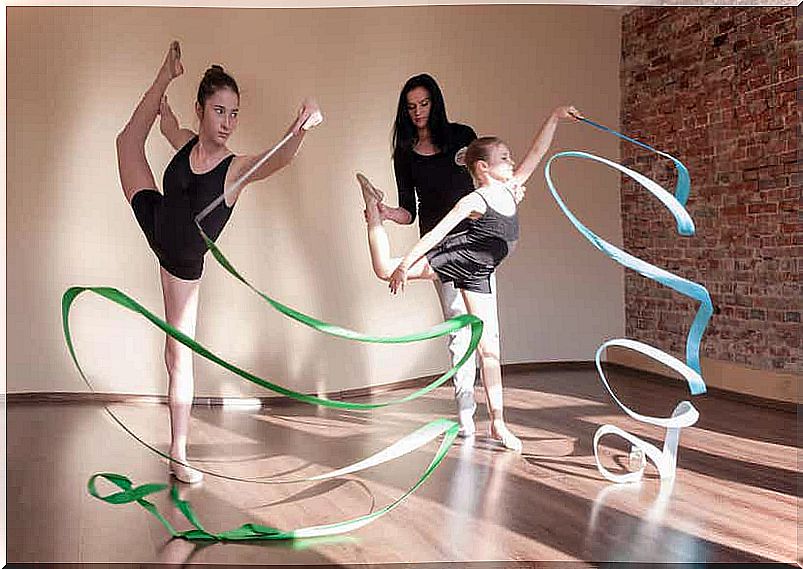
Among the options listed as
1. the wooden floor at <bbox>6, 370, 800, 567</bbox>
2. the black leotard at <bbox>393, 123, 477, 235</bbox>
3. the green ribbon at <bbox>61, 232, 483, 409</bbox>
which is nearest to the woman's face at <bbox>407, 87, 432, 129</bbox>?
the black leotard at <bbox>393, 123, 477, 235</bbox>

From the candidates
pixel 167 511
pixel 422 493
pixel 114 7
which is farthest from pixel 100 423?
pixel 114 7

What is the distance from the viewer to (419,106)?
16.2 feet

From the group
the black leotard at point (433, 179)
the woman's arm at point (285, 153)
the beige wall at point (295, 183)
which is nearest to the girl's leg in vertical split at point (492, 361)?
the beige wall at point (295, 183)

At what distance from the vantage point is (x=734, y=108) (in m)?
6.52

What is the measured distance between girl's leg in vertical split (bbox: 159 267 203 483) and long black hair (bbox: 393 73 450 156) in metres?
1.07

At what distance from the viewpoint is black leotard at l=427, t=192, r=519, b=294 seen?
4.83m

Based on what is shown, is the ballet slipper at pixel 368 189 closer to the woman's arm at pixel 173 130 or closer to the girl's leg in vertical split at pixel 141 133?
the woman's arm at pixel 173 130

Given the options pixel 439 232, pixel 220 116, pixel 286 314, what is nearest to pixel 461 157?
pixel 439 232

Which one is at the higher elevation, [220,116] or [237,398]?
[220,116]

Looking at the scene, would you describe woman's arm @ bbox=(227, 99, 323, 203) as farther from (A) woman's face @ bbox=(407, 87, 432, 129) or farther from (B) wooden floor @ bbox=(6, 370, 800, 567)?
(B) wooden floor @ bbox=(6, 370, 800, 567)

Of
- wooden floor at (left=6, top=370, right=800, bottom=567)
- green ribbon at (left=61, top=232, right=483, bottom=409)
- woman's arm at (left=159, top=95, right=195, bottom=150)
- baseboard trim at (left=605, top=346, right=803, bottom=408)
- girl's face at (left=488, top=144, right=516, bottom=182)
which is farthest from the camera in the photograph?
baseboard trim at (left=605, top=346, right=803, bottom=408)

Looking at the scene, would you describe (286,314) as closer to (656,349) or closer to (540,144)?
(540,144)

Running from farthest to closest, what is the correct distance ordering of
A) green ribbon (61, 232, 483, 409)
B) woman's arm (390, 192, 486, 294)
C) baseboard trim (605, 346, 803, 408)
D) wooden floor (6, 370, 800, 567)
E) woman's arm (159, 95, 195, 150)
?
baseboard trim (605, 346, 803, 408) < woman's arm (390, 192, 486, 294) < woman's arm (159, 95, 195, 150) < wooden floor (6, 370, 800, 567) < green ribbon (61, 232, 483, 409)

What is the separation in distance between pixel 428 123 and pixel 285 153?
25.3 inches
